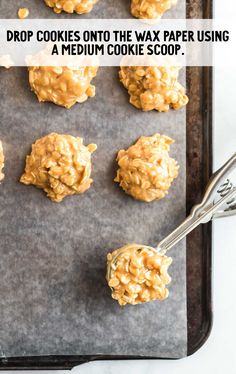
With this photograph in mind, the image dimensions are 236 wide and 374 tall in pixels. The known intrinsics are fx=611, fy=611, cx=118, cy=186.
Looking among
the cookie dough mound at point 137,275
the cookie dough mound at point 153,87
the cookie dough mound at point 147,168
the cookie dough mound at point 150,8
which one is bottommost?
the cookie dough mound at point 137,275

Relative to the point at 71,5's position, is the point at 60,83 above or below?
below

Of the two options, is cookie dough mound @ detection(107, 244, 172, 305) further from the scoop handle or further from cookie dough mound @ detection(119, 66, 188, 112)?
cookie dough mound @ detection(119, 66, 188, 112)

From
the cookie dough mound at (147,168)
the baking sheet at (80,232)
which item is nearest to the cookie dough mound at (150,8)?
the baking sheet at (80,232)

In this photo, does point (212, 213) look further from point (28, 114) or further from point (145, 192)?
point (28, 114)

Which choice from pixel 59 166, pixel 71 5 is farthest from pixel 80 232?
pixel 71 5

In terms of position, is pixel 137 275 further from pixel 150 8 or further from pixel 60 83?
pixel 150 8

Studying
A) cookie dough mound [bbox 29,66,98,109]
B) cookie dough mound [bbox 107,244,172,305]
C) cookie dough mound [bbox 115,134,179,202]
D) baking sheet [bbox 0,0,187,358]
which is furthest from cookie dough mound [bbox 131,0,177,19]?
cookie dough mound [bbox 107,244,172,305]

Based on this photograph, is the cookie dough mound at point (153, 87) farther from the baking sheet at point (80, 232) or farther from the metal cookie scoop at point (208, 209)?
the metal cookie scoop at point (208, 209)
